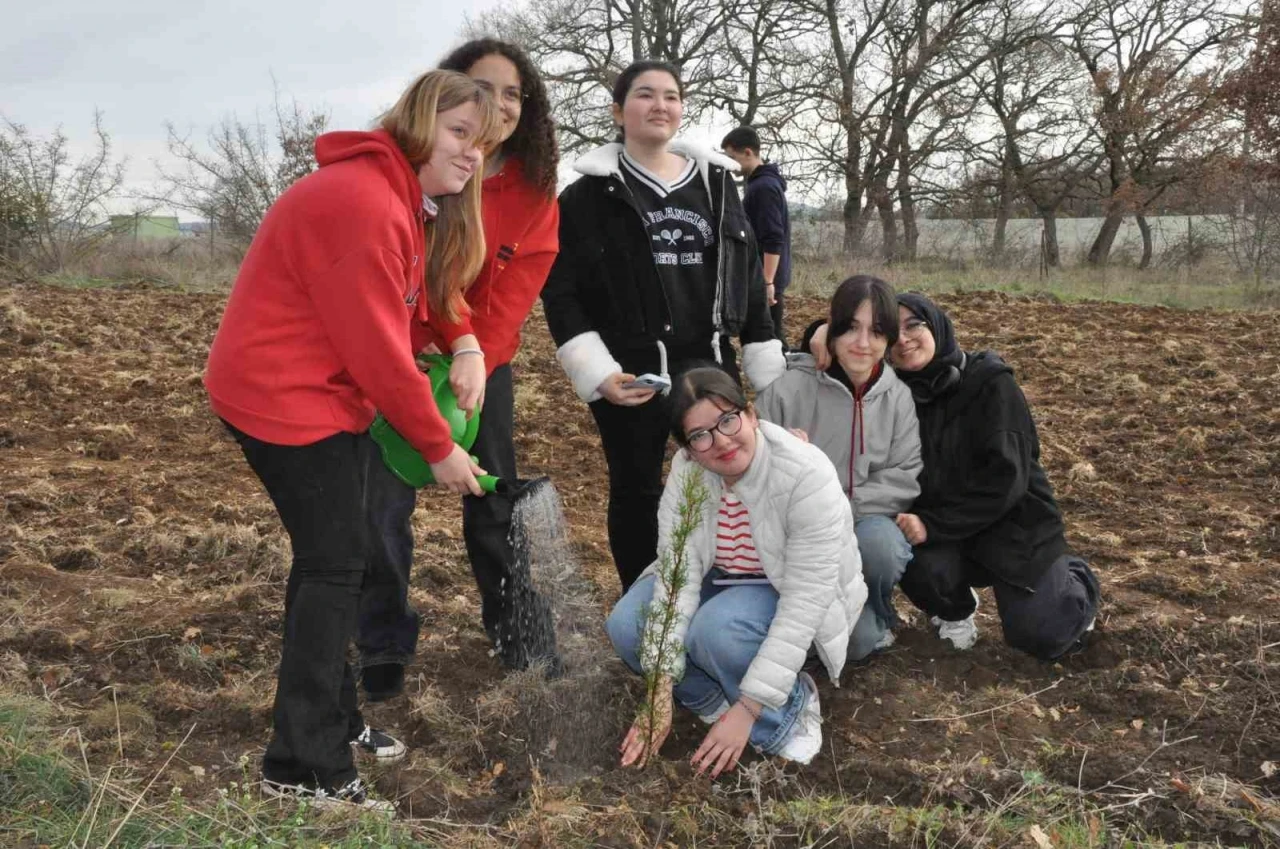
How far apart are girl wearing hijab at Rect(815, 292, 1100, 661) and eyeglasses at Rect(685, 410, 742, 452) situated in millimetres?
749

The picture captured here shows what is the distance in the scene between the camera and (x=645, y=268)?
3.02 m

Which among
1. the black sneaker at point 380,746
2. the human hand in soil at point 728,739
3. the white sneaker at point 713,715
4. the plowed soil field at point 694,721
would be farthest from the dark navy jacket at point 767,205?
the black sneaker at point 380,746

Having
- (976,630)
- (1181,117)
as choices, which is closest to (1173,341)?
(976,630)

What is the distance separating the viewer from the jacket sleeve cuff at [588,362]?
117 inches

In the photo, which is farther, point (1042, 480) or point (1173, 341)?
point (1173, 341)

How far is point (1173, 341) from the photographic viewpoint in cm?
842

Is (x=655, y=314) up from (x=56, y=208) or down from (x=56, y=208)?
down

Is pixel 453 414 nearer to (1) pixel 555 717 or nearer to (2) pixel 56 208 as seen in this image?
(1) pixel 555 717

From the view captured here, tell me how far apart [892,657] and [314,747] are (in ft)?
5.89

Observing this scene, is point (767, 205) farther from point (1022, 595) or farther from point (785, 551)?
point (785, 551)

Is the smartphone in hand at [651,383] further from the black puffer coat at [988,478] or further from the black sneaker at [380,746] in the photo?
the black sneaker at [380,746]

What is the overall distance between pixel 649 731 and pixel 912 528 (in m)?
1.03

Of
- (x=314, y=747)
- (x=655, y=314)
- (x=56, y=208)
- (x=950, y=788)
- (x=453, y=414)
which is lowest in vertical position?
(x=950, y=788)

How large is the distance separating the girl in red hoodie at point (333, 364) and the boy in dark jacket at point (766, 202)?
4180 millimetres
